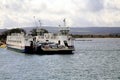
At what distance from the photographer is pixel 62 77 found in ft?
196

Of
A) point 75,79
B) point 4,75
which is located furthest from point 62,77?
point 4,75

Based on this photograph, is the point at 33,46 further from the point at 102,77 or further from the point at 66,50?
the point at 102,77

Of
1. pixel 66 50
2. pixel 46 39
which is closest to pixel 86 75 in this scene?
pixel 66 50

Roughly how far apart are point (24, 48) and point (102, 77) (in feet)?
194

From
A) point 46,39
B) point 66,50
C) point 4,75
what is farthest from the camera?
point 46,39

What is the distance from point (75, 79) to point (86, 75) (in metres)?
4.80

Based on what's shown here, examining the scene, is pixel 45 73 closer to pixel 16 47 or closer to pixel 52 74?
pixel 52 74

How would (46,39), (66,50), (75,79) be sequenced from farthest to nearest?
(46,39)
(66,50)
(75,79)

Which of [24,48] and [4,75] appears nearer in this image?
[4,75]

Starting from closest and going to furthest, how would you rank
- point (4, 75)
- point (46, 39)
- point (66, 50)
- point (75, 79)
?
1. point (75, 79)
2. point (4, 75)
3. point (66, 50)
4. point (46, 39)

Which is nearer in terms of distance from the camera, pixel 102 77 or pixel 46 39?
pixel 102 77

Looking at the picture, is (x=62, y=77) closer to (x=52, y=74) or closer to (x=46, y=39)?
(x=52, y=74)

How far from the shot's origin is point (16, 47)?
132125 mm

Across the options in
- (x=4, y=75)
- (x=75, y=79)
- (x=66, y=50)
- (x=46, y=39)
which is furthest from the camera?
(x=46, y=39)
